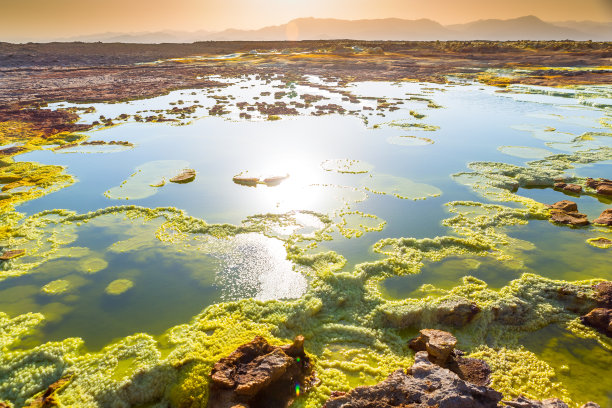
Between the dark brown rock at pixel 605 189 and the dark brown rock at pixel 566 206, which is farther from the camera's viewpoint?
the dark brown rock at pixel 605 189

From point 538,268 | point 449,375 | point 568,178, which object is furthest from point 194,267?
point 568,178

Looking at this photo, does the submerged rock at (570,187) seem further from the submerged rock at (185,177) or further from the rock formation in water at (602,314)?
the submerged rock at (185,177)

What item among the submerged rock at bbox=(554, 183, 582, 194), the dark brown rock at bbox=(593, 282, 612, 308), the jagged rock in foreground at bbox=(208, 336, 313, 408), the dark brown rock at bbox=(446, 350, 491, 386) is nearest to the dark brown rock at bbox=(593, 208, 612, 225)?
the submerged rock at bbox=(554, 183, 582, 194)

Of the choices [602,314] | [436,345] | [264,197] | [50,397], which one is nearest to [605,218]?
[602,314]

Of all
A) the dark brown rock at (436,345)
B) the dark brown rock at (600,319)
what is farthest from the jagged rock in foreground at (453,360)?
the dark brown rock at (600,319)

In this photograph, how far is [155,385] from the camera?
31.9 ft

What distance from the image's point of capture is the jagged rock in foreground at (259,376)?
865 centimetres

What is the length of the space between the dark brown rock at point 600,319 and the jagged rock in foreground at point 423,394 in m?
A: 6.64

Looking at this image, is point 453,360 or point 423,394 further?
point 453,360

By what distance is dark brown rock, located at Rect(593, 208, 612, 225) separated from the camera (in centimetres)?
1786

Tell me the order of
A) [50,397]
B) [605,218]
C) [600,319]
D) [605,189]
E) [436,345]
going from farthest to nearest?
[605,189] < [605,218] < [600,319] < [436,345] < [50,397]

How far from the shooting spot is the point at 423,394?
8055 millimetres

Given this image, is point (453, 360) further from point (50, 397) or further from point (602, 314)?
point (50, 397)

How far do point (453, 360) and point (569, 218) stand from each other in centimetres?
1347
